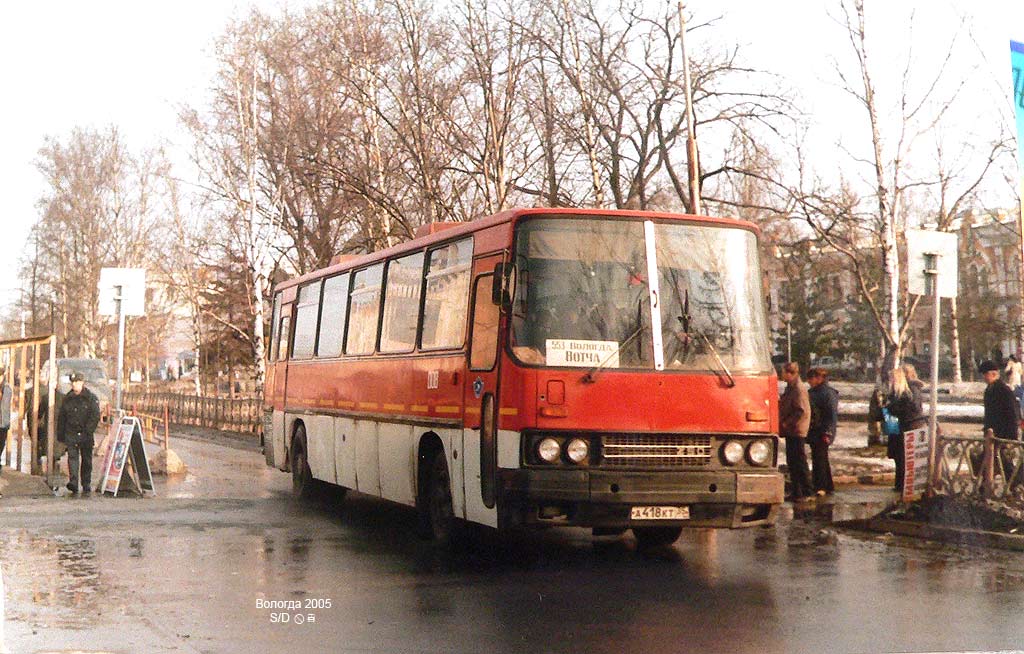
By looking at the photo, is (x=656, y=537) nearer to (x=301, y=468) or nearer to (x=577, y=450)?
(x=577, y=450)

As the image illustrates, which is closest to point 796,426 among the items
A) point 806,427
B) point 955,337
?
point 806,427

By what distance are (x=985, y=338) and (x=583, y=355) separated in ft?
227

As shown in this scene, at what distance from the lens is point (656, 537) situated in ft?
44.1

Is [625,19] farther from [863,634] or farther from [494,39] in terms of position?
[863,634]

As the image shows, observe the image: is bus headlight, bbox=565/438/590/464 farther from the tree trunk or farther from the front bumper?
the tree trunk

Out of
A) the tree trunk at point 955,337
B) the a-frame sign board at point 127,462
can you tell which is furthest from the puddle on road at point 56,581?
the tree trunk at point 955,337

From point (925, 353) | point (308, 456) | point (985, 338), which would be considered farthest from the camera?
point (925, 353)

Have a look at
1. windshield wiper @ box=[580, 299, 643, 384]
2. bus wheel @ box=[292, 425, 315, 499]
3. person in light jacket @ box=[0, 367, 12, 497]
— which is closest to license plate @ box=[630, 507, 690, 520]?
windshield wiper @ box=[580, 299, 643, 384]

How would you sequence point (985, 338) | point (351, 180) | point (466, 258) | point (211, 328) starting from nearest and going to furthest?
point (466, 258)
point (351, 180)
point (211, 328)
point (985, 338)

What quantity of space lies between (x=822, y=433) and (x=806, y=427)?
546 mm

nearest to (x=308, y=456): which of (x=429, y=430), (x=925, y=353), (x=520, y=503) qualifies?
(x=429, y=430)

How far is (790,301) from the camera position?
7919 centimetres

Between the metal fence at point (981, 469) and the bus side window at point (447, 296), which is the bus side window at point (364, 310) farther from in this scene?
the metal fence at point (981, 469)

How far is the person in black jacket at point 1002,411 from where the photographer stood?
615 inches
